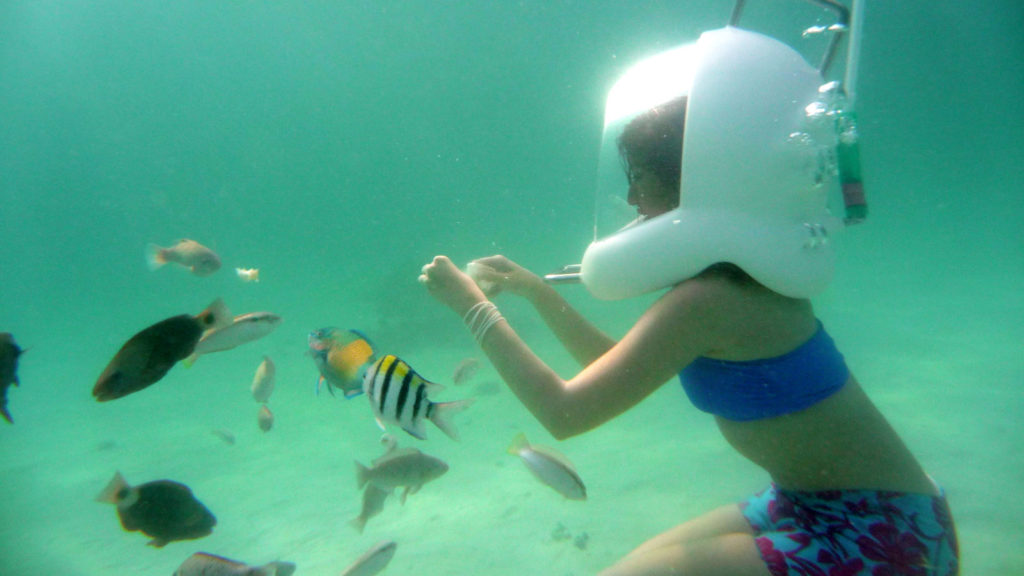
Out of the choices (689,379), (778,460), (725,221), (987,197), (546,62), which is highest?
(546,62)

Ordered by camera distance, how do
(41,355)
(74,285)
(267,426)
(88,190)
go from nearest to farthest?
(267,426) → (41,355) → (74,285) → (88,190)

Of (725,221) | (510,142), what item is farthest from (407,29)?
(725,221)

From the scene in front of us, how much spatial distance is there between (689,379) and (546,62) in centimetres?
4725

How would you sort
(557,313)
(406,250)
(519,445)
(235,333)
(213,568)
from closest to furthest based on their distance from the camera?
(213,568)
(235,333)
(557,313)
(519,445)
(406,250)

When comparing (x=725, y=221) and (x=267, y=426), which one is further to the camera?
(x=267, y=426)

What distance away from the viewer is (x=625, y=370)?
164 centimetres

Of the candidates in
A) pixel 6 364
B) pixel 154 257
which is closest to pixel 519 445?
pixel 6 364

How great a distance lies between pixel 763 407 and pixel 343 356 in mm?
1544

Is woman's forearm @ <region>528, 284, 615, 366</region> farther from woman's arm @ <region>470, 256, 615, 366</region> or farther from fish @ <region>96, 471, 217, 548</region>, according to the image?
fish @ <region>96, 471, 217, 548</region>

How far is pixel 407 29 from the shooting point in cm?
4434

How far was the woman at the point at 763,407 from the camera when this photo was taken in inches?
64.1

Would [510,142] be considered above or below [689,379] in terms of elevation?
above

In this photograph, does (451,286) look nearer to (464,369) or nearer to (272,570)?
(272,570)

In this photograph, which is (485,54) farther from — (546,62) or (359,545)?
(359,545)
